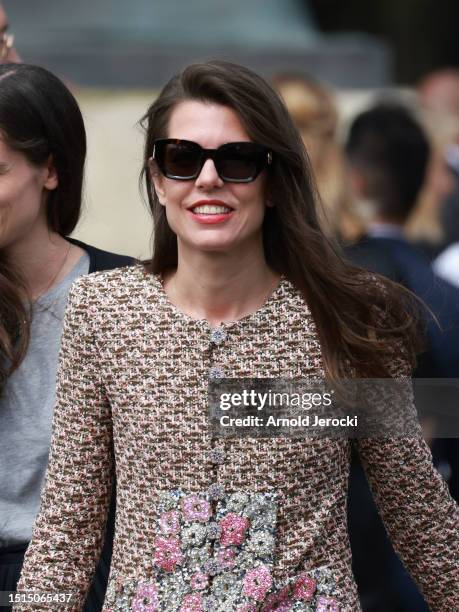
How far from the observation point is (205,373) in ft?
10.4

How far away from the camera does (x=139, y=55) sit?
9109mm

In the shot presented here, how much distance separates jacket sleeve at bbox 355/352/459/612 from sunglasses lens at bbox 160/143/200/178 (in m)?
0.63

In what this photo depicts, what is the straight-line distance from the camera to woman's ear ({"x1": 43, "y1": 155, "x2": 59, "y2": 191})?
386 centimetres

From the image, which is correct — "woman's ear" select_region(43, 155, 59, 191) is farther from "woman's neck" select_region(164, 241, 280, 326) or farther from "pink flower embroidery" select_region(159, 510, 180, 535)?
"pink flower embroidery" select_region(159, 510, 180, 535)

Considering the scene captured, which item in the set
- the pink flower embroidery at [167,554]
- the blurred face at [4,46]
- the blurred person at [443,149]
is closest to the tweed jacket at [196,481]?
the pink flower embroidery at [167,554]

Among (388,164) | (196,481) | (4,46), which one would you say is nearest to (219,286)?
(196,481)

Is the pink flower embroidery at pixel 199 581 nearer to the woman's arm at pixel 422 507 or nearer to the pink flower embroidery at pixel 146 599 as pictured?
the pink flower embroidery at pixel 146 599

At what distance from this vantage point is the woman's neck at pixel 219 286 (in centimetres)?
324

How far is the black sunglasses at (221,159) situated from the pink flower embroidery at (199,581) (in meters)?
0.85

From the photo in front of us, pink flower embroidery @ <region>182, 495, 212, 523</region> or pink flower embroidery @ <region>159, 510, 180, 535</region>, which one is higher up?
pink flower embroidery @ <region>182, 495, 212, 523</region>

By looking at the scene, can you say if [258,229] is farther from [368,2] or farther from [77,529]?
[368,2]

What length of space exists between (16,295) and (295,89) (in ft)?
14.6

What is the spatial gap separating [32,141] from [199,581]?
4.29ft

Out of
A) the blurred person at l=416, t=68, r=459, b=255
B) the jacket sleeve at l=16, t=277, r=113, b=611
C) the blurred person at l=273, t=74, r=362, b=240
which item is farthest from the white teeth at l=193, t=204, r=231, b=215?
the blurred person at l=273, t=74, r=362, b=240
